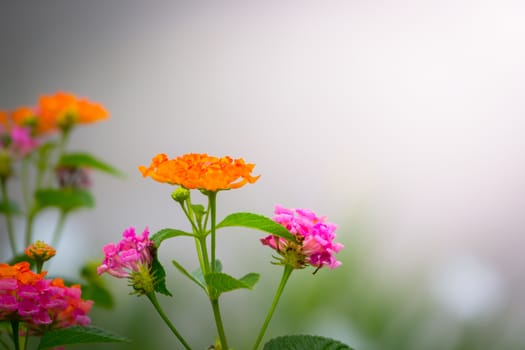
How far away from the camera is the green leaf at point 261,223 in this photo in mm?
336

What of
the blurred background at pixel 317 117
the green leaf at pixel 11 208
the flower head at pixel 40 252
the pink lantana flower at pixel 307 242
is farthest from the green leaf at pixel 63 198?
the blurred background at pixel 317 117

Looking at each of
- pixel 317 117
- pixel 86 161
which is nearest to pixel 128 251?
pixel 86 161

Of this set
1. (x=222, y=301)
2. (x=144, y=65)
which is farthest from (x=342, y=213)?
(x=144, y=65)

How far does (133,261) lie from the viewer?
1.13 ft

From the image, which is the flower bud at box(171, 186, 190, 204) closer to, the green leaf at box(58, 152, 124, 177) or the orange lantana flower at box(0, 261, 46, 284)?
the orange lantana flower at box(0, 261, 46, 284)

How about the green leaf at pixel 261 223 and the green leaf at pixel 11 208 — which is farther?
the green leaf at pixel 11 208

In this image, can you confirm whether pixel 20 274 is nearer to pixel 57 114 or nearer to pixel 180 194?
pixel 180 194

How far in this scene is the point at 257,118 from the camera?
1.68m

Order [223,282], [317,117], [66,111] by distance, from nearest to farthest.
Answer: [223,282], [66,111], [317,117]

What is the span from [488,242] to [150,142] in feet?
3.07

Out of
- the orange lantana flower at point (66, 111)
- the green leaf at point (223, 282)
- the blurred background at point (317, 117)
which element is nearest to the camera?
the green leaf at point (223, 282)

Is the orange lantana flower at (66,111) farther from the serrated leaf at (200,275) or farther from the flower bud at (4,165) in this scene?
the serrated leaf at (200,275)

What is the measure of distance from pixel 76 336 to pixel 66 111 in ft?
Result: 1.29

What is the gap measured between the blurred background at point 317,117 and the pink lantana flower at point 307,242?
87 centimetres
